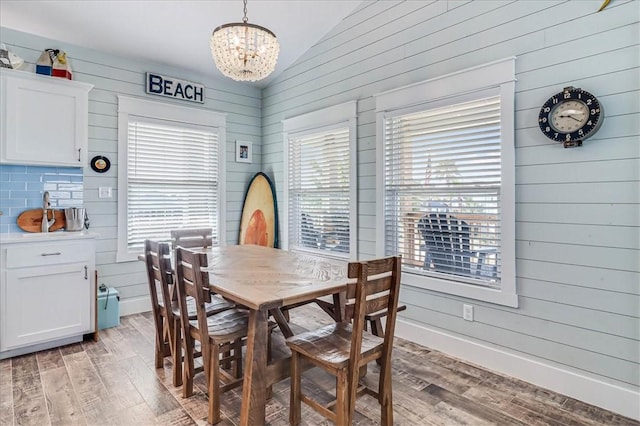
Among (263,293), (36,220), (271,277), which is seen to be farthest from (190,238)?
(263,293)

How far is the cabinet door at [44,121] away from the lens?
304 centimetres

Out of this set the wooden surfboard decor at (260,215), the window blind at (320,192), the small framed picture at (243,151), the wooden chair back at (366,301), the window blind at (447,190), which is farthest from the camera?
the small framed picture at (243,151)

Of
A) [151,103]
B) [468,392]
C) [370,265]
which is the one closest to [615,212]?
[468,392]

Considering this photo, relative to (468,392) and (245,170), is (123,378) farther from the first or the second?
(245,170)

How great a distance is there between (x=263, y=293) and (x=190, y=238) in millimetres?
1958

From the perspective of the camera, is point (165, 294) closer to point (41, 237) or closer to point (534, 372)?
point (41, 237)

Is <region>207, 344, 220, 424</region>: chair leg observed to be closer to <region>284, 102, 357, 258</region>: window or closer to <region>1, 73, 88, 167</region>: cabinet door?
<region>284, 102, 357, 258</region>: window

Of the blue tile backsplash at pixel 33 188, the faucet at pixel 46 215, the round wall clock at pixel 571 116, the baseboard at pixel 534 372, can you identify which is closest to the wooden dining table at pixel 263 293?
the baseboard at pixel 534 372

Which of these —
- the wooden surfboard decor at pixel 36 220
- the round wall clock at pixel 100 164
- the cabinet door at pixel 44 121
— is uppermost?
the cabinet door at pixel 44 121

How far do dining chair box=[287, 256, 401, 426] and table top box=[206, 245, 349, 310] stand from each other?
0.85ft

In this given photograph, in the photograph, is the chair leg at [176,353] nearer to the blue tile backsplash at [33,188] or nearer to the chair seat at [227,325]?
the chair seat at [227,325]

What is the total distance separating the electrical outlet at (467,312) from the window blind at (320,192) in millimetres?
1383

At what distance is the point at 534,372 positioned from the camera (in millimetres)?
2480

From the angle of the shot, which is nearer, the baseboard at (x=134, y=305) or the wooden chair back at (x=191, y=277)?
the wooden chair back at (x=191, y=277)
